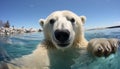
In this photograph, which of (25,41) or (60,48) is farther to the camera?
(25,41)

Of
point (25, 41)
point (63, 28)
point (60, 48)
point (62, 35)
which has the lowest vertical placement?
point (25, 41)

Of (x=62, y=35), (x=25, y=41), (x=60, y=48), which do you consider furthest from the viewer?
(x=25, y=41)

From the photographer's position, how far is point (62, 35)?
4051mm

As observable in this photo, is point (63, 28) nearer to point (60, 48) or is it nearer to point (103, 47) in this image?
point (60, 48)

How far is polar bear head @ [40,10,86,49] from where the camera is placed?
405 cm

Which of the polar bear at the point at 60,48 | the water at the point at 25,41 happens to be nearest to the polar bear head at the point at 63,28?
the polar bear at the point at 60,48

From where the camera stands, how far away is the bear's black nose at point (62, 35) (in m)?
3.92

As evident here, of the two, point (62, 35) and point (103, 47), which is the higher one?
point (62, 35)

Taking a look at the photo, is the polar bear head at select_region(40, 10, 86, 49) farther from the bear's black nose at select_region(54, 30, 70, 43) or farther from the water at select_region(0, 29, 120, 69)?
the water at select_region(0, 29, 120, 69)

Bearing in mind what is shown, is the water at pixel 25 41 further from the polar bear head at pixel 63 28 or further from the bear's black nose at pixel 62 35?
the bear's black nose at pixel 62 35

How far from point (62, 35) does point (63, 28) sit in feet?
0.53

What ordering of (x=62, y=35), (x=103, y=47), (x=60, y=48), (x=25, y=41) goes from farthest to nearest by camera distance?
(x=25, y=41) → (x=60, y=48) → (x=62, y=35) → (x=103, y=47)

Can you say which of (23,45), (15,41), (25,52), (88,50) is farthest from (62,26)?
(15,41)

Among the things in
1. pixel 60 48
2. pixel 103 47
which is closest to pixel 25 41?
pixel 60 48
